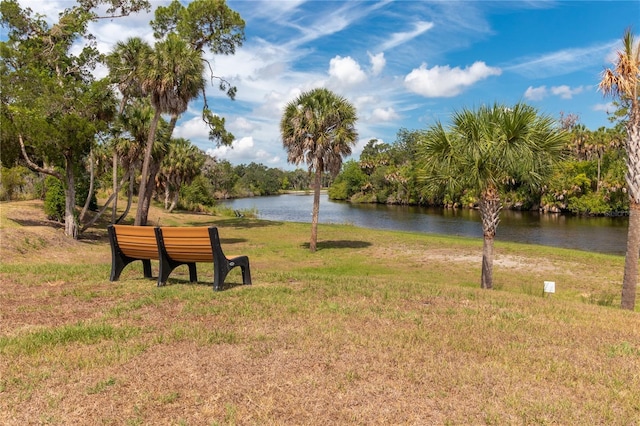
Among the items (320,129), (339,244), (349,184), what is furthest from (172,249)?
(349,184)

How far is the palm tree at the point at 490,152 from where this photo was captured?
11.3 metres

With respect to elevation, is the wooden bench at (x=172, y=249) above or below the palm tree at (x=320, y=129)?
below

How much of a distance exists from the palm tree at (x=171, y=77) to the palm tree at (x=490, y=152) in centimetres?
1418

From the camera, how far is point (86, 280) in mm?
8156

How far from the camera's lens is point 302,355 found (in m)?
4.30

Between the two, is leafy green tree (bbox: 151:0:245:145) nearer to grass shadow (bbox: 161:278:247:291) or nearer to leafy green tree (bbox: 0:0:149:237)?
leafy green tree (bbox: 0:0:149:237)

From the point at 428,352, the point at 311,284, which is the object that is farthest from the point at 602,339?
the point at 311,284

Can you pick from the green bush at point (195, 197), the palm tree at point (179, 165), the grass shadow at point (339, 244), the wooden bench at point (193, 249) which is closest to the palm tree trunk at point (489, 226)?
the wooden bench at point (193, 249)

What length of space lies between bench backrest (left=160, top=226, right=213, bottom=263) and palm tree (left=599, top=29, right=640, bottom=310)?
8985 mm

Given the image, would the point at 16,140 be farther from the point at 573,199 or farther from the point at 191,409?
the point at 573,199

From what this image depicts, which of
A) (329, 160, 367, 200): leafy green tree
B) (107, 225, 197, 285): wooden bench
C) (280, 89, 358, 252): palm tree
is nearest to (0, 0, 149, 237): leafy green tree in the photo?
(280, 89, 358, 252): palm tree

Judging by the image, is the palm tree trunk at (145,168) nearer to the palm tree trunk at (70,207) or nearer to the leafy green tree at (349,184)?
the palm tree trunk at (70,207)

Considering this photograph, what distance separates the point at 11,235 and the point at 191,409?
1493 cm

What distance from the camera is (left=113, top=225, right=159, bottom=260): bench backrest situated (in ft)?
24.5
